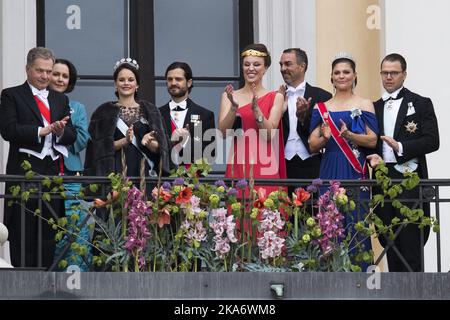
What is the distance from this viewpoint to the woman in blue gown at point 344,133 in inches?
706

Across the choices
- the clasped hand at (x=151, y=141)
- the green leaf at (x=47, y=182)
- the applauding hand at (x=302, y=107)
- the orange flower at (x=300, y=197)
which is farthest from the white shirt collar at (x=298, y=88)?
the green leaf at (x=47, y=182)

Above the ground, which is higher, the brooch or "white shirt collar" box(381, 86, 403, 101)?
"white shirt collar" box(381, 86, 403, 101)

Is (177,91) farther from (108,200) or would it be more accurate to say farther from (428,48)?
(428,48)

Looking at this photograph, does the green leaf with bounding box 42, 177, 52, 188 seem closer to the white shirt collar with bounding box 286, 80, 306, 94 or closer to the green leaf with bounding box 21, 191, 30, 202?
the green leaf with bounding box 21, 191, 30, 202

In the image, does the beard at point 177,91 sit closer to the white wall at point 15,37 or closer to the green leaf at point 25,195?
the green leaf at point 25,195

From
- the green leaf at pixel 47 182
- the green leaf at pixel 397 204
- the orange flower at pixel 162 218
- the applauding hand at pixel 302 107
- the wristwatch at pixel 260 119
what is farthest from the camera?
the applauding hand at pixel 302 107

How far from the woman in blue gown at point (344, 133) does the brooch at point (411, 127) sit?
0.23 metres

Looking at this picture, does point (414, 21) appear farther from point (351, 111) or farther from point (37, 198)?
point (37, 198)

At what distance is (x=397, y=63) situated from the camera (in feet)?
59.8

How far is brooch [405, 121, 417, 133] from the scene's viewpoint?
1808 centimetres

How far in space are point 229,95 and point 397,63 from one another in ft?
4.29

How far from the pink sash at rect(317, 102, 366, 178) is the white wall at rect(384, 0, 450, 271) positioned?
5.65 ft

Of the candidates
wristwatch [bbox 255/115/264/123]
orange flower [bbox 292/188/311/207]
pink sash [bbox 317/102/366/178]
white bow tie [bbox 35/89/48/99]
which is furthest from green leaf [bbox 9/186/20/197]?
pink sash [bbox 317/102/366/178]
